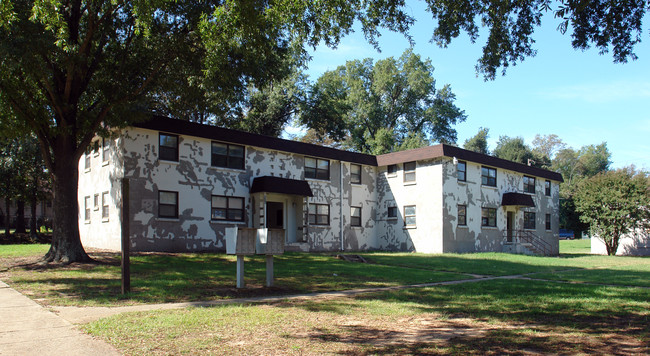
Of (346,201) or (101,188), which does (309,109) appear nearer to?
(346,201)

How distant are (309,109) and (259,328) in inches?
1440

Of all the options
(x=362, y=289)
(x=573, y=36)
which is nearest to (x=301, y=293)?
(x=362, y=289)

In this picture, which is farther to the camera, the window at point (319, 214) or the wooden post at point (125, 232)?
the window at point (319, 214)

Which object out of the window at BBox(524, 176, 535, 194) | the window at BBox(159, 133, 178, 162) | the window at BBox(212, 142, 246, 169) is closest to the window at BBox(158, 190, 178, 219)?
the window at BBox(159, 133, 178, 162)

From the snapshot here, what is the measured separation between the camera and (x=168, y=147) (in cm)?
2280

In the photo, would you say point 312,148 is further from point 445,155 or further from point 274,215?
point 445,155

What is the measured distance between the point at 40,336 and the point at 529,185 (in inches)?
1348

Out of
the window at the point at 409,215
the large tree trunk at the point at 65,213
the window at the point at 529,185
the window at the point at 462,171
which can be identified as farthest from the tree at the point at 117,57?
the window at the point at 529,185

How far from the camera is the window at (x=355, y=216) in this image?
1203 inches

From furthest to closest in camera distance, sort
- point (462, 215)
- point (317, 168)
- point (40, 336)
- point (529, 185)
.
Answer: point (529, 185) < point (462, 215) < point (317, 168) < point (40, 336)

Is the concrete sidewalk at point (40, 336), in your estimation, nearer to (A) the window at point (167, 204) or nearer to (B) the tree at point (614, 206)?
(A) the window at point (167, 204)

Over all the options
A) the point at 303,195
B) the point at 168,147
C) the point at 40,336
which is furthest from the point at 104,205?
the point at 40,336

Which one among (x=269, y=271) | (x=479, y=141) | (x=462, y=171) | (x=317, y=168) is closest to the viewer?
(x=269, y=271)

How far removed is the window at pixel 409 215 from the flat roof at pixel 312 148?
9.43ft
